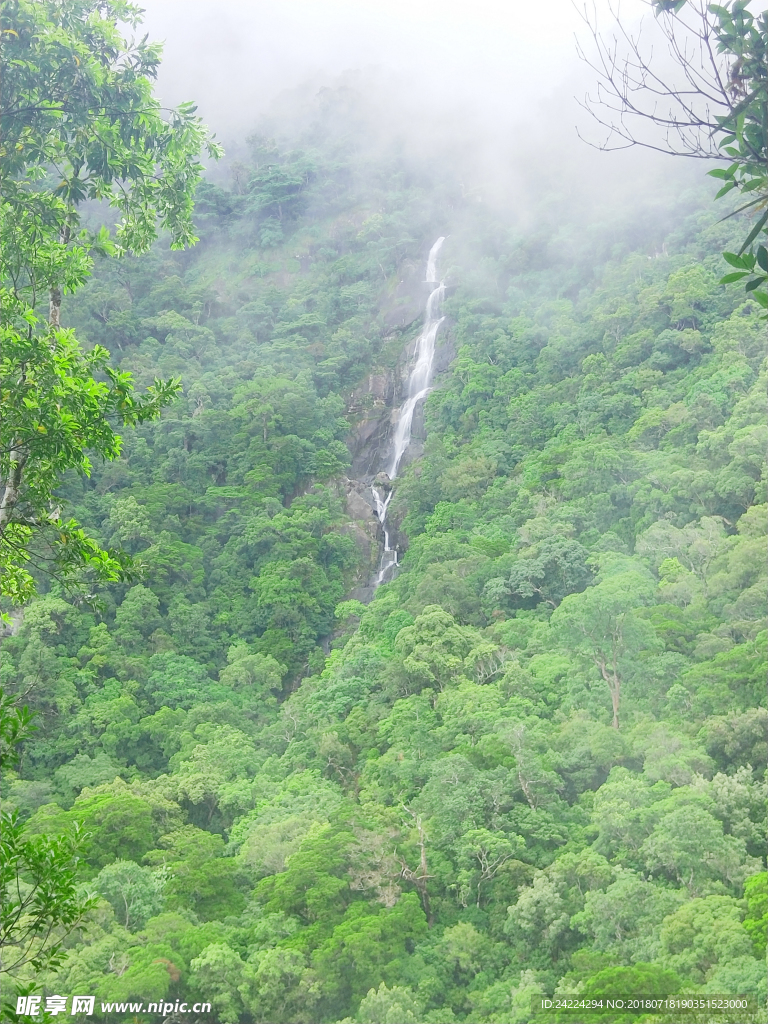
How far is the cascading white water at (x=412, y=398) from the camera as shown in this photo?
28.3 m

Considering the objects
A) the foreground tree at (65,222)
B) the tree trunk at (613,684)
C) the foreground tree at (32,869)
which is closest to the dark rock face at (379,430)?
the tree trunk at (613,684)

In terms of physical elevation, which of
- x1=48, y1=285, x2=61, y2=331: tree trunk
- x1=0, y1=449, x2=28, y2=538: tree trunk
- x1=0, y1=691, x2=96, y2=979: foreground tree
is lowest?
x1=0, y1=691, x2=96, y2=979: foreground tree

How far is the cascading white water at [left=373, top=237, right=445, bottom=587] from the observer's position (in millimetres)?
28312

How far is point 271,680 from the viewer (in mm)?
22328

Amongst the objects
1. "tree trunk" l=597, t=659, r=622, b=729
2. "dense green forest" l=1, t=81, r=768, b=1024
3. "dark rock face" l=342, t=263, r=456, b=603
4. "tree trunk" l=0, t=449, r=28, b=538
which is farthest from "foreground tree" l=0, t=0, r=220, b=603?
"dark rock face" l=342, t=263, r=456, b=603

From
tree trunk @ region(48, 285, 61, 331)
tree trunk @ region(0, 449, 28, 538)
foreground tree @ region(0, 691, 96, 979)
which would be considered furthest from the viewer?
tree trunk @ region(48, 285, 61, 331)

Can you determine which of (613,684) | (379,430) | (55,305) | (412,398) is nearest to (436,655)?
(613,684)

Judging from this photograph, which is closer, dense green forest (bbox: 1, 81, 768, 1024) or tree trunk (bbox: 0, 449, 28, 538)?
tree trunk (bbox: 0, 449, 28, 538)

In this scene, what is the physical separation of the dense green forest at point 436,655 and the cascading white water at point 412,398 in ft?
2.70

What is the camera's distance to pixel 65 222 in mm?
4379

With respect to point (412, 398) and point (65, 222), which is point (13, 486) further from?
point (412, 398)

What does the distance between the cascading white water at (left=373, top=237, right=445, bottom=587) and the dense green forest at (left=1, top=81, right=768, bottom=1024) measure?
2.70 ft

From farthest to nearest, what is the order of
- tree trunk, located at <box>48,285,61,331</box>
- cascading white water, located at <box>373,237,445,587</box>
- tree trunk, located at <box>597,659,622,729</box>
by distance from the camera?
cascading white water, located at <box>373,237,445,587</box> < tree trunk, located at <box>597,659,622,729</box> < tree trunk, located at <box>48,285,61,331</box>

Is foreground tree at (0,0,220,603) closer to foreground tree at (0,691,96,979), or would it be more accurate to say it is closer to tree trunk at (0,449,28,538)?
tree trunk at (0,449,28,538)
